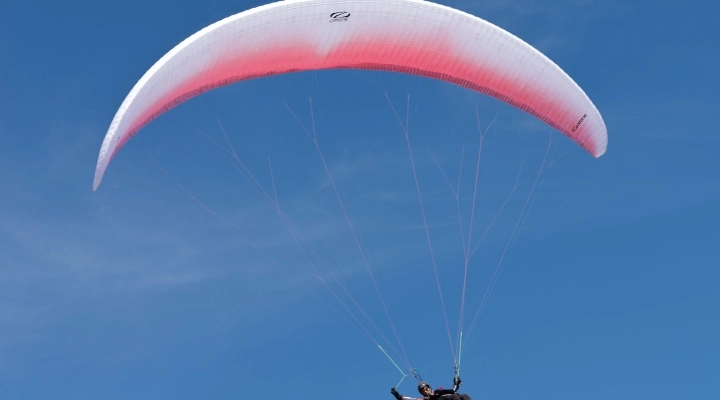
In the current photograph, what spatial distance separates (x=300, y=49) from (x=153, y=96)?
15.3ft

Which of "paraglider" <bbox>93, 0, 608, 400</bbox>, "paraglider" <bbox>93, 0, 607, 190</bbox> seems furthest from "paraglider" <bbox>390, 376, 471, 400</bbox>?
"paraglider" <bbox>93, 0, 607, 190</bbox>

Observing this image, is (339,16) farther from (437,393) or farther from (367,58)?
(437,393)

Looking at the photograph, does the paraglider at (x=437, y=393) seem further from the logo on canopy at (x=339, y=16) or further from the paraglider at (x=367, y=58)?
the logo on canopy at (x=339, y=16)

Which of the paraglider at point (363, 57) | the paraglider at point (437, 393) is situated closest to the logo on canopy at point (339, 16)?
the paraglider at point (363, 57)

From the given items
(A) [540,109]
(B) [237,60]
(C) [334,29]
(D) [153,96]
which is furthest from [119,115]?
(A) [540,109]

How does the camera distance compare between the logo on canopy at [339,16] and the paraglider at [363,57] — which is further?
the logo on canopy at [339,16]

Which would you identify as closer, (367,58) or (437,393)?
(437,393)

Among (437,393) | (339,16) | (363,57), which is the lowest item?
(437,393)

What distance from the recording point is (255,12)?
93.5 feet

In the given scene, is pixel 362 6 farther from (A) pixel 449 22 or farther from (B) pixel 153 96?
(B) pixel 153 96

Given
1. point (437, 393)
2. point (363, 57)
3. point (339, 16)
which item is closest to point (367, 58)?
point (363, 57)

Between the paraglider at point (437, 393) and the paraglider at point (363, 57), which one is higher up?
the paraglider at point (363, 57)

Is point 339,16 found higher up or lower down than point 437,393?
higher up

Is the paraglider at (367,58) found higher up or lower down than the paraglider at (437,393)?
higher up
